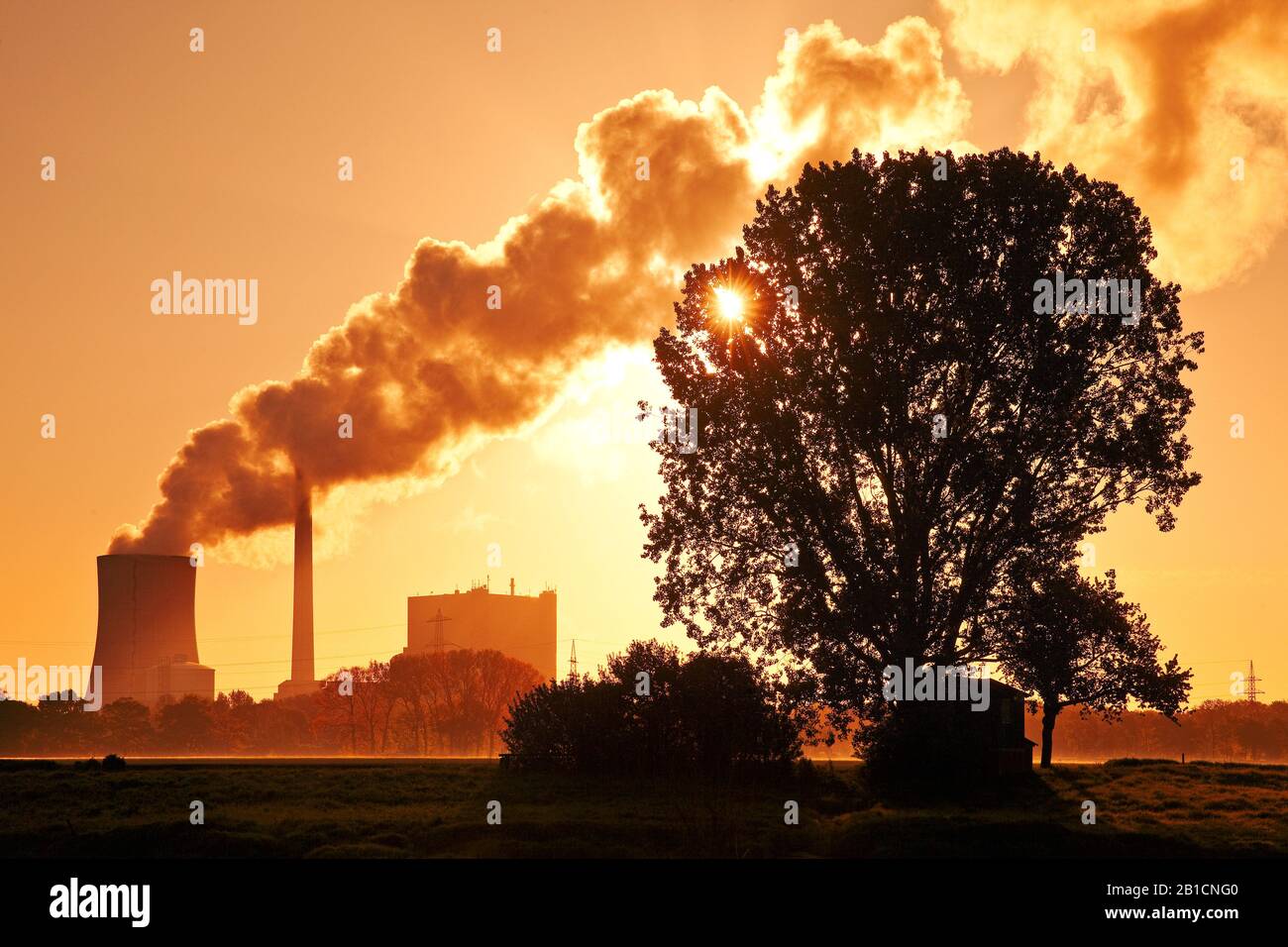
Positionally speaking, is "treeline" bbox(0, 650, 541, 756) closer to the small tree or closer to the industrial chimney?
the industrial chimney

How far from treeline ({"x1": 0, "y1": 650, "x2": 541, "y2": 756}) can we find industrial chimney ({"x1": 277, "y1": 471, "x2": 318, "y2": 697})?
2.82 meters

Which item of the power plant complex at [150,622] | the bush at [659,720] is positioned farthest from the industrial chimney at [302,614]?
the bush at [659,720]

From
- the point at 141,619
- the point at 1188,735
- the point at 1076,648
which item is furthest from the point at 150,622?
the point at 1188,735

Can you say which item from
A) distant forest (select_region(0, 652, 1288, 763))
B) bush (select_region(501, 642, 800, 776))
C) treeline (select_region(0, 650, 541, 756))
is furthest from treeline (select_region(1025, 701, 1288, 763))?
bush (select_region(501, 642, 800, 776))

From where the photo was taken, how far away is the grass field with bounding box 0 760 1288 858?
109 ft

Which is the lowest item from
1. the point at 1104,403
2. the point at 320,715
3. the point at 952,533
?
the point at 320,715

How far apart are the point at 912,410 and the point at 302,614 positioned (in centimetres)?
11134

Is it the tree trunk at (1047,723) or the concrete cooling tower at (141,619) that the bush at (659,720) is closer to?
the tree trunk at (1047,723)

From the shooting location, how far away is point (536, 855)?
31.7 meters

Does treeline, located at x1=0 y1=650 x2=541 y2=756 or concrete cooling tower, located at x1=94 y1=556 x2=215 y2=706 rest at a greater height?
concrete cooling tower, located at x1=94 y1=556 x2=215 y2=706
